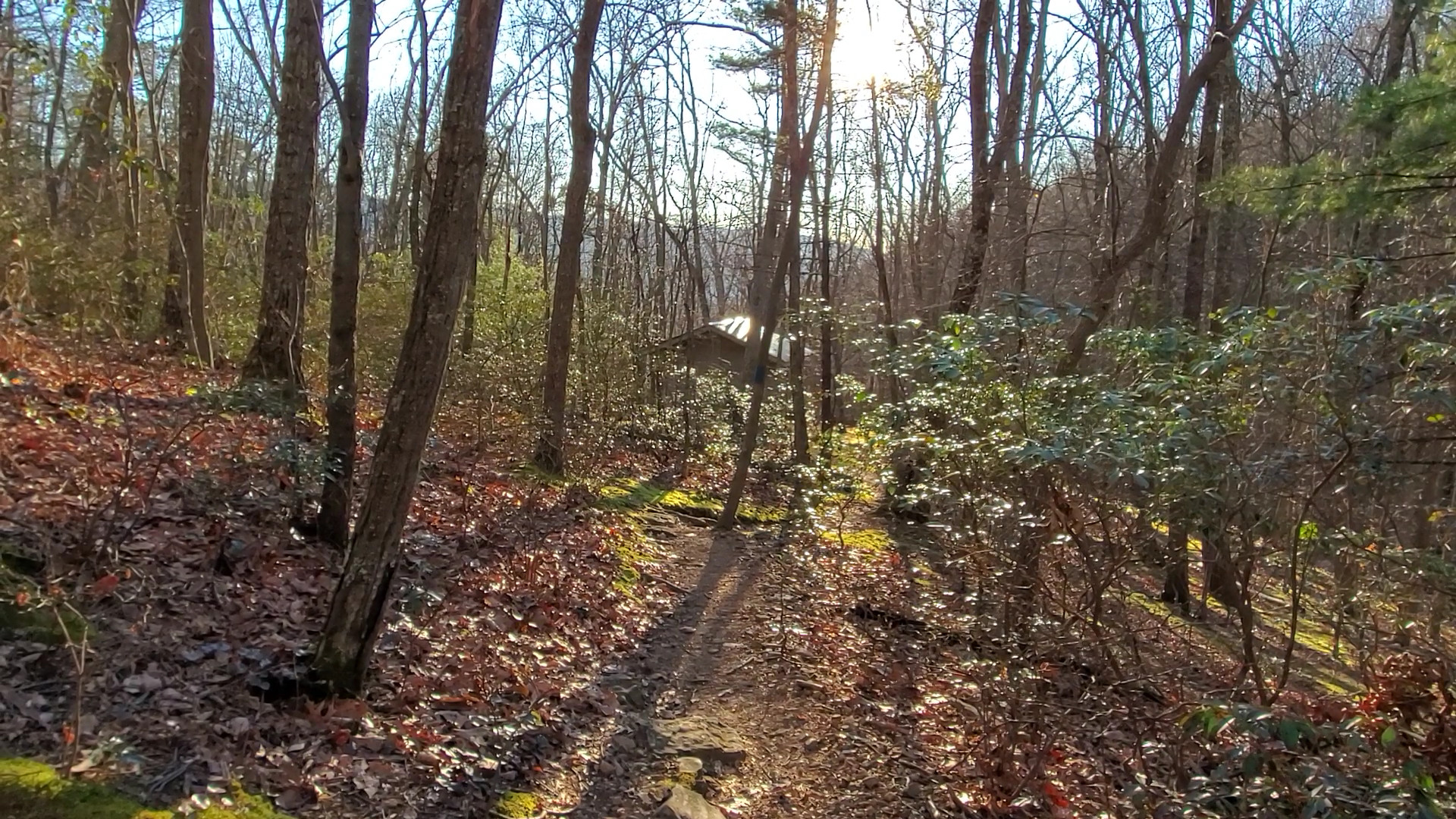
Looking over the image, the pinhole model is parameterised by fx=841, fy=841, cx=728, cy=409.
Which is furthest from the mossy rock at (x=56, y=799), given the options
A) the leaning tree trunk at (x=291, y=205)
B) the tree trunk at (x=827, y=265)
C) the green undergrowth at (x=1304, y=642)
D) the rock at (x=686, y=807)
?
the tree trunk at (x=827, y=265)

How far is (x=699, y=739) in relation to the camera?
18.6 feet

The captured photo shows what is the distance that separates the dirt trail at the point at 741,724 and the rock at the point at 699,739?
0.5 inches

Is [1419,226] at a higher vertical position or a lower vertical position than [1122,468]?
higher

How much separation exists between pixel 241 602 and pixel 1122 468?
16.4 feet

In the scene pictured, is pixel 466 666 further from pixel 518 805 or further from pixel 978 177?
pixel 978 177

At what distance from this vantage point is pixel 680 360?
18234 millimetres

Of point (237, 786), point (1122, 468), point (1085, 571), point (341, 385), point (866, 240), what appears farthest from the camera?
point (866, 240)

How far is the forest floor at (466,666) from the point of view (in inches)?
151

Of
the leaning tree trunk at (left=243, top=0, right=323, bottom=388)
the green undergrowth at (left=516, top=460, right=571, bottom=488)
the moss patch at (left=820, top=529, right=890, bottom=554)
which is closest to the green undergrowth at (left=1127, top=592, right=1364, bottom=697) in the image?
the moss patch at (left=820, top=529, right=890, bottom=554)

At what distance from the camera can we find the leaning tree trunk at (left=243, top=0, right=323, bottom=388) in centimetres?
706

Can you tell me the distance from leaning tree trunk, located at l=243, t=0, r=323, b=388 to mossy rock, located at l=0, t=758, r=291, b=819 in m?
3.96

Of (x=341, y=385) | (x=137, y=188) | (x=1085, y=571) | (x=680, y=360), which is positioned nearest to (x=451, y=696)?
(x=341, y=385)

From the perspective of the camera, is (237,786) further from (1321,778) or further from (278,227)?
(278,227)

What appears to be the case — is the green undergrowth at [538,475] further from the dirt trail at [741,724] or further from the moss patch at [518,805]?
the moss patch at [518,805]
